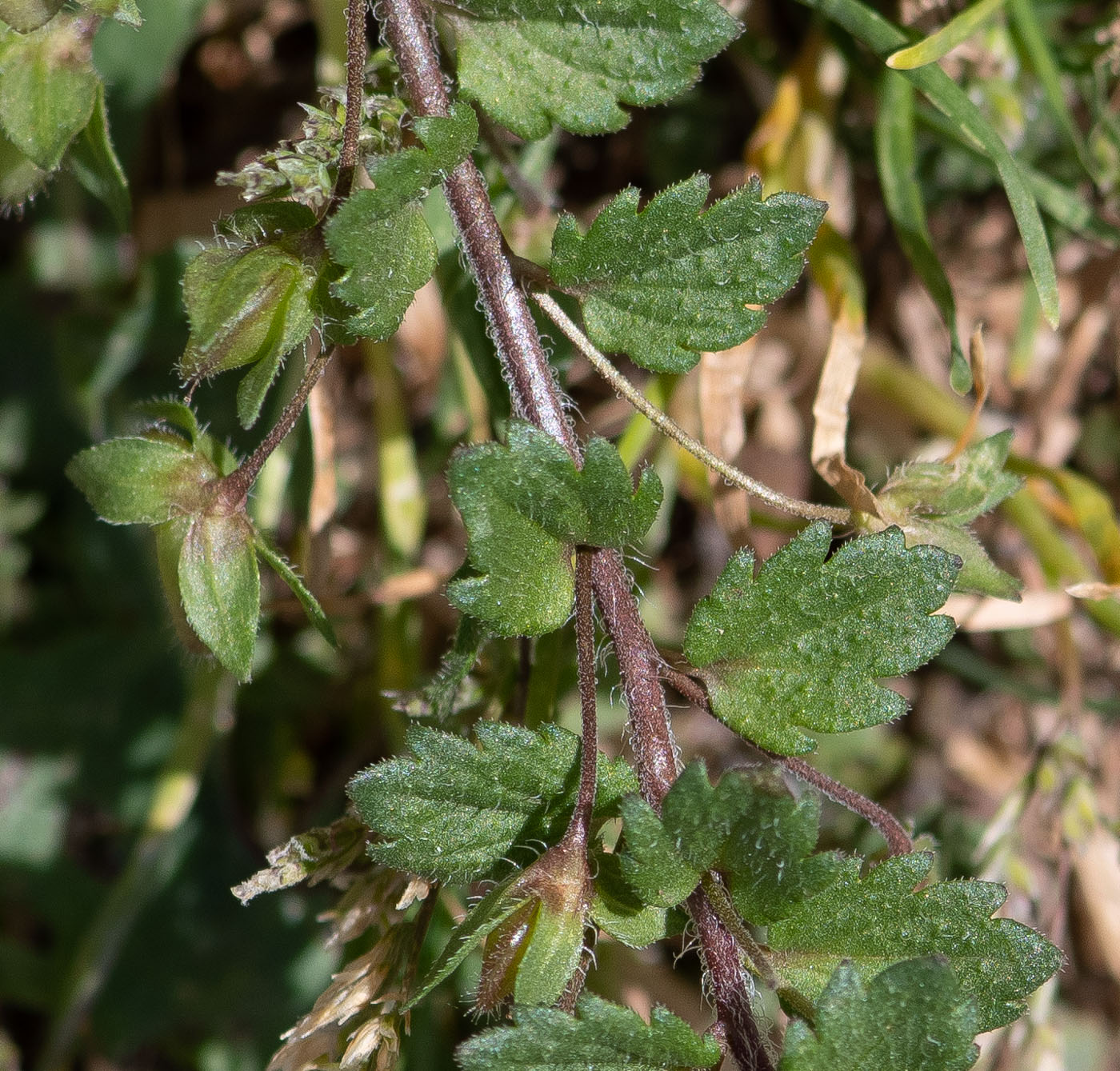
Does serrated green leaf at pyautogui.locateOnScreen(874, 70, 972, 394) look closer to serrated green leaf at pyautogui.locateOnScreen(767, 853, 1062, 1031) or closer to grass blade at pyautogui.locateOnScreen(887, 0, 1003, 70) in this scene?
grass blade at pyautogui.locateOnScreen(887, 0, 1003, 70)

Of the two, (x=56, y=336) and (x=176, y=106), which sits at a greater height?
(x=176, y=106)

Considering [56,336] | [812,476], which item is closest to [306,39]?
[56,336]

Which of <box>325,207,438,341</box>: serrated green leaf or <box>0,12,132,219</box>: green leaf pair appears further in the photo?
<box>0,12,132,219</box>: green leaf pair

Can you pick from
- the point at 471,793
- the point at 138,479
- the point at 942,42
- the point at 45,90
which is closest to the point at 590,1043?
the point at 471,793

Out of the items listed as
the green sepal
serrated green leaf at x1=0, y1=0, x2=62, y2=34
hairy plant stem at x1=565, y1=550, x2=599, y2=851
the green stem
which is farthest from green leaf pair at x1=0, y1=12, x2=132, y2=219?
the green stem

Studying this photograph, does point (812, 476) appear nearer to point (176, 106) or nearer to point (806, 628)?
point (806, 628)

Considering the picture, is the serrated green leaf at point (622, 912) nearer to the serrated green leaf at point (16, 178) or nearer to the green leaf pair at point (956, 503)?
the green leaf pair at point (956, 503)
